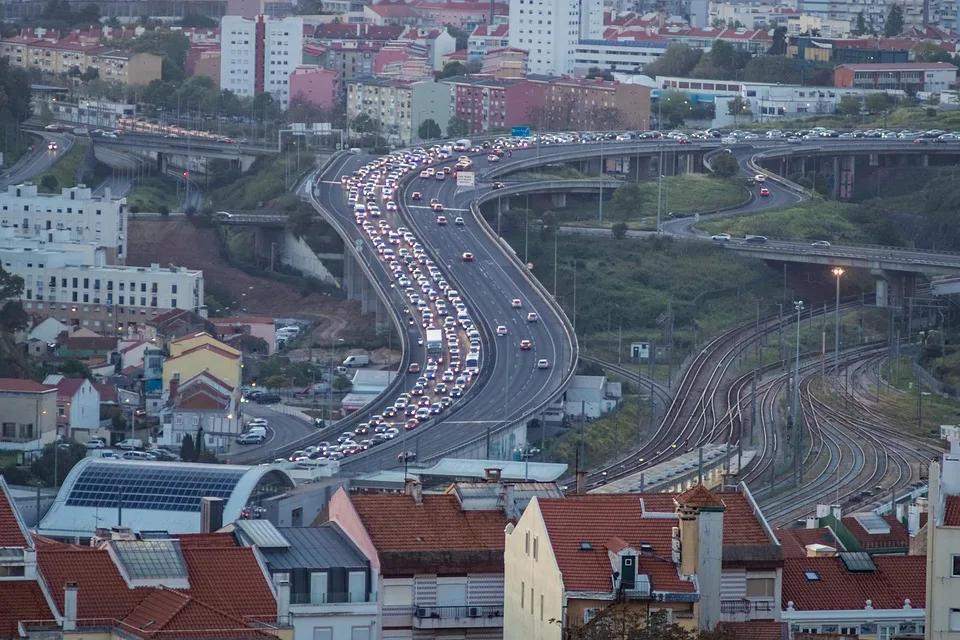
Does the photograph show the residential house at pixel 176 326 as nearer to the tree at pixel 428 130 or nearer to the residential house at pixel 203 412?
the residential house at pixel 203 412

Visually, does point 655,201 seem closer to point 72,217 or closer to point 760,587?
point 72,217

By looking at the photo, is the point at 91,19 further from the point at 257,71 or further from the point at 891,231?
the point at 891,231

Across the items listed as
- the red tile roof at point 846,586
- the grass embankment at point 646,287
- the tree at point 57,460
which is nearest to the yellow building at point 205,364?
the tree at point 57,460

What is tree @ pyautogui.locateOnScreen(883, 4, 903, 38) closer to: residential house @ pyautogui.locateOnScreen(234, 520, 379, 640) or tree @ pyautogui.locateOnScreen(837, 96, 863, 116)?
tree @ pyautogui.locateOnScreen(837, 96, 863, 116)

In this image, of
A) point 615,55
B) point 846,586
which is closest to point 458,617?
point 846,586

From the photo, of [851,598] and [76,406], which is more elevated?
[851,598]
